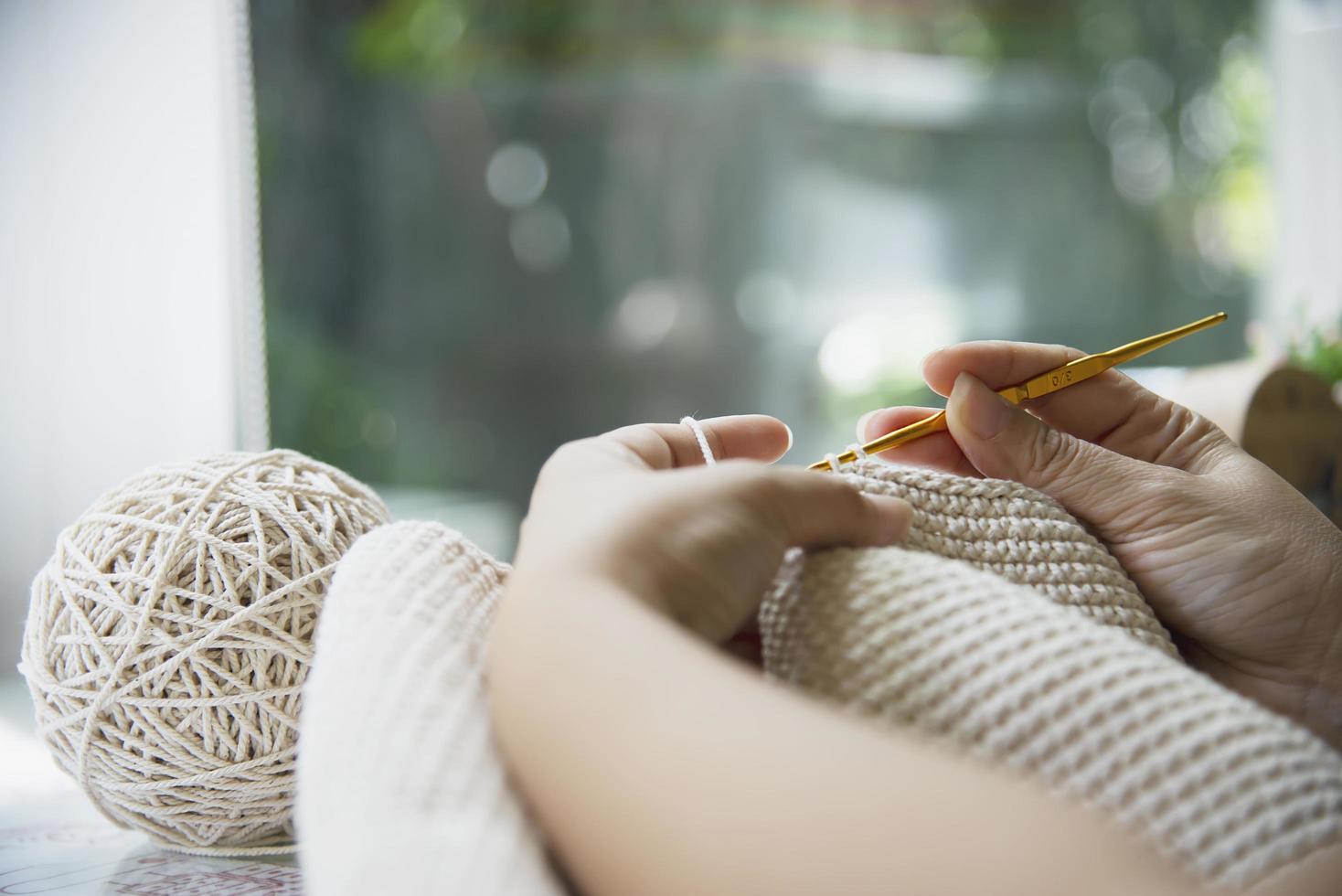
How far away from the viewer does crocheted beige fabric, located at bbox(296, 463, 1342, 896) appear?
1.12ft

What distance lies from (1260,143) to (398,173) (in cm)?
279

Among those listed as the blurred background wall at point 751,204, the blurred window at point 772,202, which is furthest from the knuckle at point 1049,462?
the blurred window at point 772,202

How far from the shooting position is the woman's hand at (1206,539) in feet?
1.87

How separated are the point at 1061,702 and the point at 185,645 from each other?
1.55 feet

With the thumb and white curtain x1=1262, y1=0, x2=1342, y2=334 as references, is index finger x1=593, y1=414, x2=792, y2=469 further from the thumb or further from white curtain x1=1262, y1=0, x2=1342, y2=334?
white curtain x1=1262, y1=0, x2=1342, y2=334

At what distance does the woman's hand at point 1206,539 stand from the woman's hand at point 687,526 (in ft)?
0.44

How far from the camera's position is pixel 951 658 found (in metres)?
0.40

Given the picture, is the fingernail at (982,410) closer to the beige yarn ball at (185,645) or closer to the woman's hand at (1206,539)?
the woman's hand at (1206,539)

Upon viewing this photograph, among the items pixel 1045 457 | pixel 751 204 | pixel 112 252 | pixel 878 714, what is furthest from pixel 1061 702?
pixel 751 204

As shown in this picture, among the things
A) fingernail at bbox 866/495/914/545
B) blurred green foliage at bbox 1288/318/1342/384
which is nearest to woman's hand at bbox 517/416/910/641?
fingernail at bbox 866/495/914/545

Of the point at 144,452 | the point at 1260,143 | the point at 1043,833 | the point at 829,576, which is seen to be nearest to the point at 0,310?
the point at 144,452

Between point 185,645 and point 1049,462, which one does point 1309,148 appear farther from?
point 185,645

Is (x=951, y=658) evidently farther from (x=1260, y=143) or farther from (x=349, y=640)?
(x=1260, y=143)

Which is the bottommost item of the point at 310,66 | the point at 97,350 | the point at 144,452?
the point at 144,452
